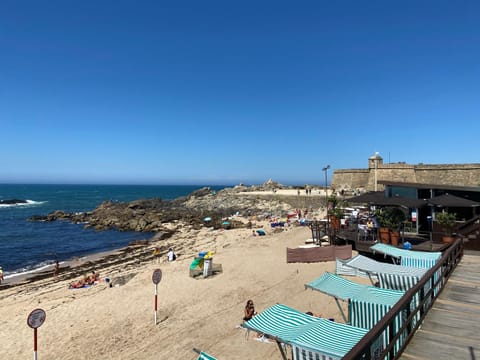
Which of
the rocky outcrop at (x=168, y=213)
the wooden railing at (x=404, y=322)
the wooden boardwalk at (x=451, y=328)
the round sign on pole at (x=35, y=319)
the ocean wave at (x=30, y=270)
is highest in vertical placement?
the wooden railing at (x=404, y=322)

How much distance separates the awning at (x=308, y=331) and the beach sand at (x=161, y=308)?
8.89 ft

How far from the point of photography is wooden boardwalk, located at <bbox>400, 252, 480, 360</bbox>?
4109 mm

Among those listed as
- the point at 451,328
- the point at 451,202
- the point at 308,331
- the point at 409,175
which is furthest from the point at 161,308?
the point at 409,175

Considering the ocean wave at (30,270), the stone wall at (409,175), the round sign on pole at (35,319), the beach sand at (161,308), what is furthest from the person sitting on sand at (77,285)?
the stone wall at (409,175)

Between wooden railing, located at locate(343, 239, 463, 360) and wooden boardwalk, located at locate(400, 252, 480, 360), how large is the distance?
0.10m

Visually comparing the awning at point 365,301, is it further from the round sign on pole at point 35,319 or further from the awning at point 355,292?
the round sign on pole at point 35,319

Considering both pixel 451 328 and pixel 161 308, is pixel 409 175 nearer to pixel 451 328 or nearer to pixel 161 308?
pixel 161 308

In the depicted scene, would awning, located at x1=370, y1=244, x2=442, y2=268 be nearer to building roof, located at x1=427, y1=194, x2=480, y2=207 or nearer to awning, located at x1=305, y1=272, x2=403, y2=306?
awning, located at x1=305, y1=272, x2=403, y2=306

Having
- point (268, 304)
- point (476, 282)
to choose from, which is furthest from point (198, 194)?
point (476, 282)

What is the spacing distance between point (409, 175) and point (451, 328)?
140 ft

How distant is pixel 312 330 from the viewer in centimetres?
506

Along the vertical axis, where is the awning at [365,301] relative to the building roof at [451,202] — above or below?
below

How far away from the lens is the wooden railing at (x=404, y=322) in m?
2.94

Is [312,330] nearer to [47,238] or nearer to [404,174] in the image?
[47,238]
